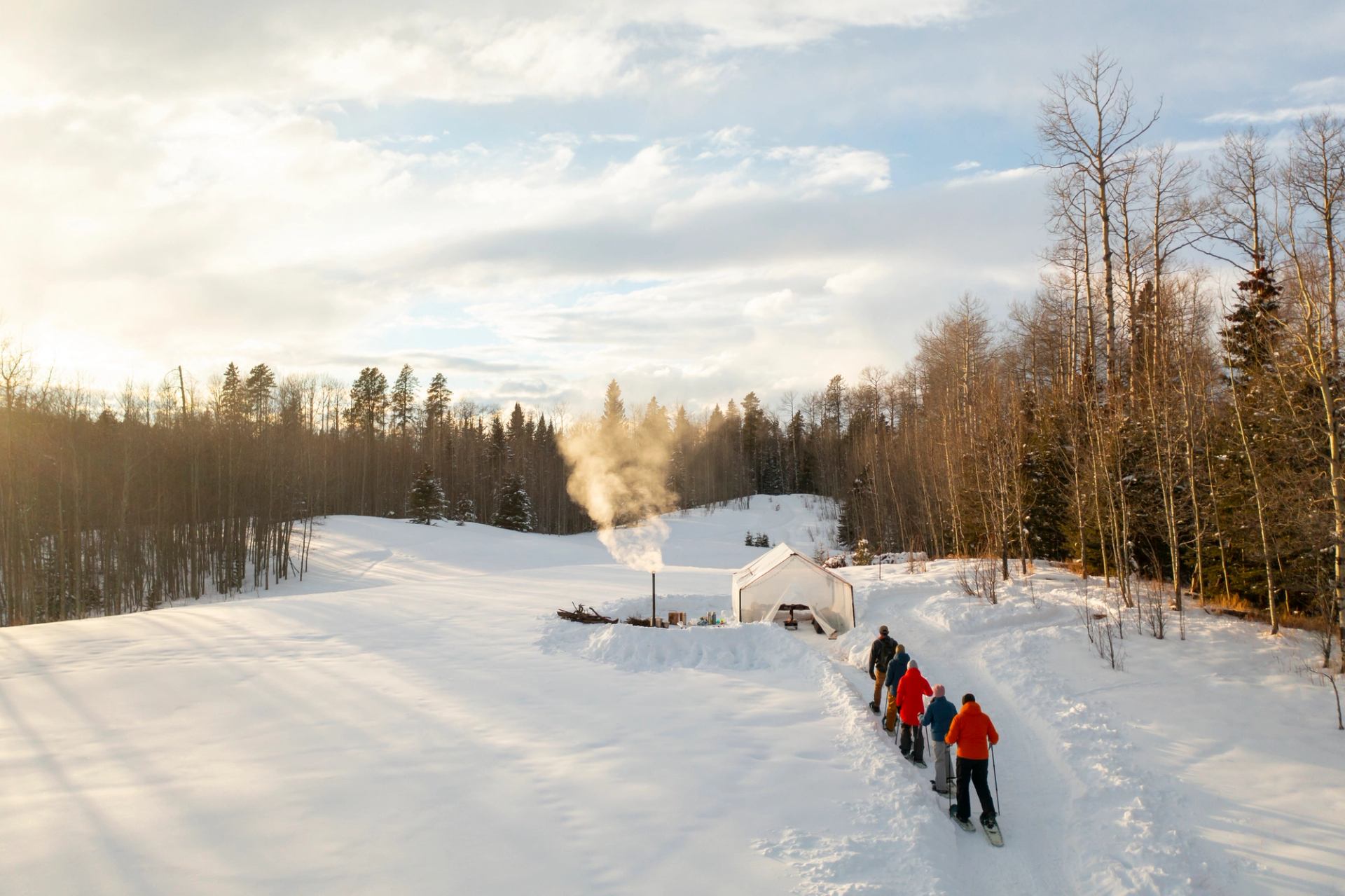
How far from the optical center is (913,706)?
1026 centimetres

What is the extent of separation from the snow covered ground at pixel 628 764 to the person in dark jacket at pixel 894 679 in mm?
564

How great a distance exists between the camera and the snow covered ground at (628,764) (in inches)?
264

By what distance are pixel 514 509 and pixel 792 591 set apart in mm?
37706

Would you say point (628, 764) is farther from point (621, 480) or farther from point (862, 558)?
point (862, 558)

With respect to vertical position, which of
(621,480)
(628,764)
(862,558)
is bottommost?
(862,558)

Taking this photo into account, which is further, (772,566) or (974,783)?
→ (772,566)

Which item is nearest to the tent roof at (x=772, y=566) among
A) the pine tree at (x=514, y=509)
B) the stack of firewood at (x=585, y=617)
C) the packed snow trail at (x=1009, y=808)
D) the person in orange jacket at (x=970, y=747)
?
the stack of firewood at (x=585, y=617)

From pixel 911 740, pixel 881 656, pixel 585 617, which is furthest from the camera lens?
pixel 585 617

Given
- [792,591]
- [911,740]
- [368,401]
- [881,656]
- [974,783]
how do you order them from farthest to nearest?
[368,401] < [792,591] < [881,656] < [911,740] < [974,783]

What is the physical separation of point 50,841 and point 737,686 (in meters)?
9.75

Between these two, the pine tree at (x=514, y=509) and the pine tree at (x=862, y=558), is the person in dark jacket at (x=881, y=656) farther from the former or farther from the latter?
the pine tree at (x=514, y=509)

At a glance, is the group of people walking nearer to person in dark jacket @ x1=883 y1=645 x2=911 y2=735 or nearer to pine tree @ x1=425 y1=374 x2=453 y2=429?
person in dark jacket @ x1=883 y1=645 x2=911 y2=735

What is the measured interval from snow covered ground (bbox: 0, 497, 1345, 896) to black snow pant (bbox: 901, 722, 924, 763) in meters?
0.29

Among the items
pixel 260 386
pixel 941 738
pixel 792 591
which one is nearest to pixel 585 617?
pixel 792 591
